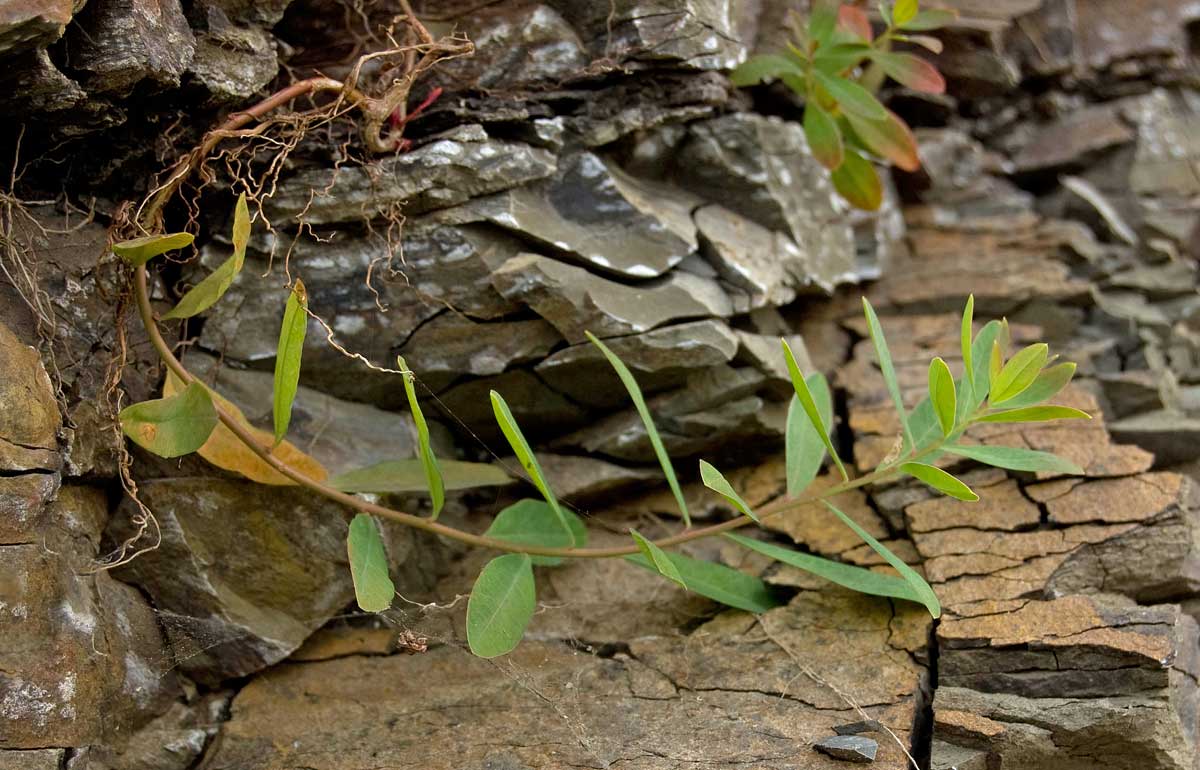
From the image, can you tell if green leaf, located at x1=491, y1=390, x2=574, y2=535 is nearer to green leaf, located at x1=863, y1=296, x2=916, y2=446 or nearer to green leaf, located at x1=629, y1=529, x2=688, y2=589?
green leaf, located at x1=629, y1=529, x2=688, y2=589

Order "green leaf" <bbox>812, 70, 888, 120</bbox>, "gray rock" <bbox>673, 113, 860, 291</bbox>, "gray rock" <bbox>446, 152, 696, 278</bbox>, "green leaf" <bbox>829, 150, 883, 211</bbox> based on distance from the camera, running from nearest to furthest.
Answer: "gray rock" <bbox>446, 152, 696, 278</bbox> → "green leaf" <bbox>812, 70, 888, 120</bbox> → "gray rock" <bbox>673, 113, 860, 291</bbox> → "green leaf" <bbox>829, 150, 883, 211</bbox>

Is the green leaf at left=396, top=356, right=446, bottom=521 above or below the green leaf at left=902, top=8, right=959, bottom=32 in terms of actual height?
below

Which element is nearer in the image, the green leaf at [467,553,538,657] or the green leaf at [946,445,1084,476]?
the green leaf at [467,553,538,657]

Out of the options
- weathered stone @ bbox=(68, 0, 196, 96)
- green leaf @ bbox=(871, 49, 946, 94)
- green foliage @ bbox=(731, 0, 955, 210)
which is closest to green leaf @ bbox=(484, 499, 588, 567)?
weathered stone @ bbox=(68, 0, 196, 96)

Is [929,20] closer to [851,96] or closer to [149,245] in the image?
[851,96]

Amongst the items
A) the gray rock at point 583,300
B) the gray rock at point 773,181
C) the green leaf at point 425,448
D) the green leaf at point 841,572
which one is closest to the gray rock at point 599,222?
the gray rock at point 583,300

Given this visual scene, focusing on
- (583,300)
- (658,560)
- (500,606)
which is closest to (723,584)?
(658,560)
